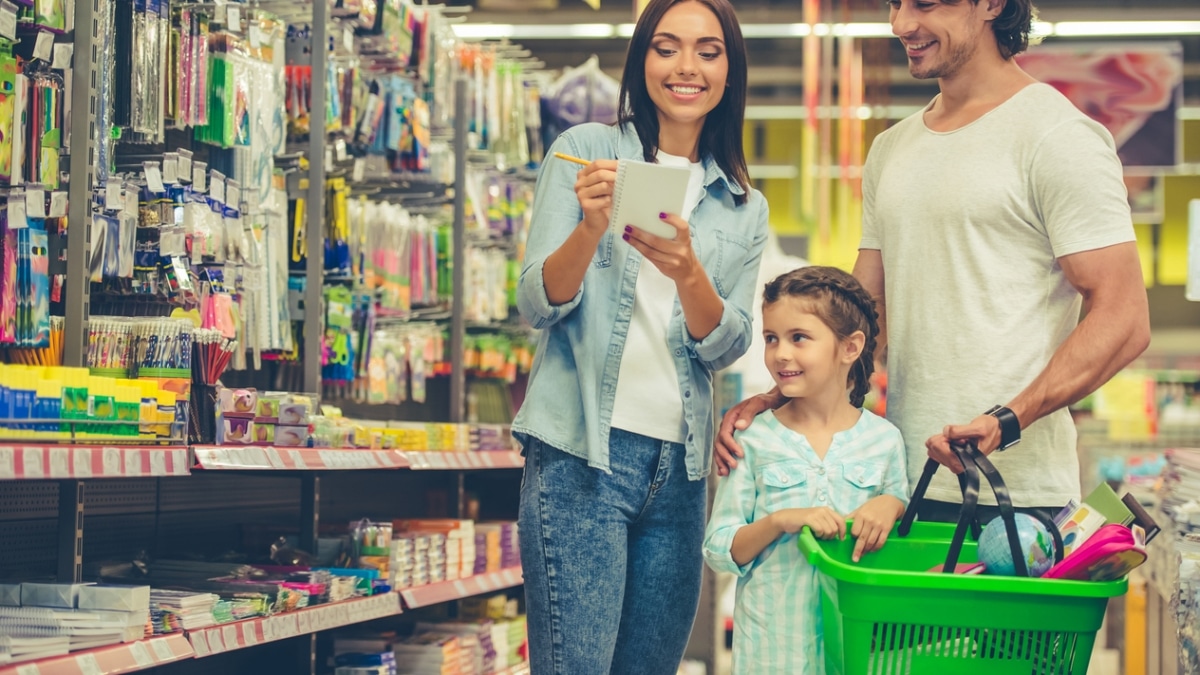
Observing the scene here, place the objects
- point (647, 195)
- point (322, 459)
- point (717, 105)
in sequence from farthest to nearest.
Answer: point (322, 459) → point (717, 105) → point (647, 195)

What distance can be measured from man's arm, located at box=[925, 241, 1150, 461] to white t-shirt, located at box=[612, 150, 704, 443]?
1.60 feet

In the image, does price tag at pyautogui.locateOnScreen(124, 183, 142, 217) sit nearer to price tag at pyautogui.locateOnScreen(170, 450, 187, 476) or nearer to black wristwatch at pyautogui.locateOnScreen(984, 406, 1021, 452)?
price tag at pyautogui.locateOnScreen(170, 450, 187, 476)

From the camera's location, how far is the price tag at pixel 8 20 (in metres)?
2.67

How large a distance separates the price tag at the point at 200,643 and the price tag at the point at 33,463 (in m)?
0.70

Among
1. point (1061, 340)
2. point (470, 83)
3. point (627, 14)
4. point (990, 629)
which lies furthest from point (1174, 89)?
point (990, 629)

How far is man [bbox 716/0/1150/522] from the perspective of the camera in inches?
90.4

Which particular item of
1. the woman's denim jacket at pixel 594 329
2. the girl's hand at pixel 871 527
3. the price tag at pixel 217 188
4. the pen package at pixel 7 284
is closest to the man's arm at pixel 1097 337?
the girl's hand at pixel 871 527

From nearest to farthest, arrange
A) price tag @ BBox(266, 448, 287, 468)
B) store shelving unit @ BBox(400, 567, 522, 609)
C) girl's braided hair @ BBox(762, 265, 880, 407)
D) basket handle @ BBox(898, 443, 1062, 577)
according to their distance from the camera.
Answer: basket handle @ BBox(898, 443, 1062, 577)
girl's braided hair @ BBox(762, 265, 880, 407)
price tag @ BBox(266, 448, 287, 468)
store shelving unit @ BBox(400, 567, 522, 609)

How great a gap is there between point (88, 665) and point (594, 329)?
1.17m

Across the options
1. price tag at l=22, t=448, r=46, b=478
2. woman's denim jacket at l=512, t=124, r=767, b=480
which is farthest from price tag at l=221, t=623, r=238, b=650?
woman's denim jacket at l=512, t=124, r=767, b=480

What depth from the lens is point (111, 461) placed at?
2.63m

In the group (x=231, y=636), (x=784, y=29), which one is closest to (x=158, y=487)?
(x=231, y=636)

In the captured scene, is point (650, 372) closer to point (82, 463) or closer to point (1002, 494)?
point (1002, 494)

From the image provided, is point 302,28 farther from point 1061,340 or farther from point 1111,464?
point 1111,464
